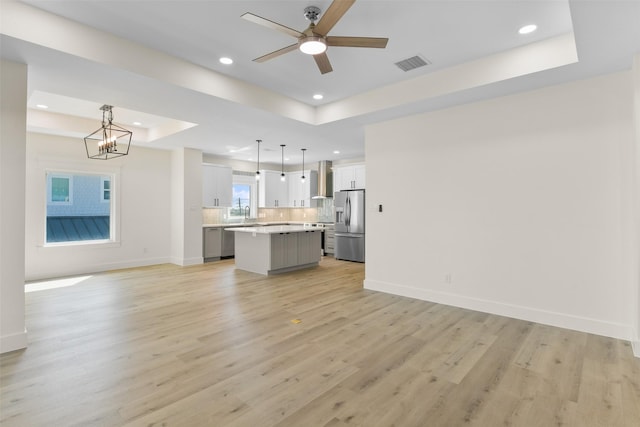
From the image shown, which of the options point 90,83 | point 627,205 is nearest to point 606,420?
point 627,205

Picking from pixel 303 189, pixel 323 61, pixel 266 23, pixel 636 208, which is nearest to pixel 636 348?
pixel 636 208

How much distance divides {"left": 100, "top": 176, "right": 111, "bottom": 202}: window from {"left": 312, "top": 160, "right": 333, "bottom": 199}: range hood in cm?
507

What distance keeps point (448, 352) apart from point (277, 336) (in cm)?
163

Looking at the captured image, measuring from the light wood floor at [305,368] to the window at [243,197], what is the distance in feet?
16.7

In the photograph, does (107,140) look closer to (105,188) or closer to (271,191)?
(105,188)

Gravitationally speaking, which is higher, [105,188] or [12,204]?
[105,188]

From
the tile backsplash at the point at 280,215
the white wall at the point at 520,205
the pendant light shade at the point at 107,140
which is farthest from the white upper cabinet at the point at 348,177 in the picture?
the pendant light shade at the point at 107,140

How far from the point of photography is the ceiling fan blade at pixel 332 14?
2.04 metres

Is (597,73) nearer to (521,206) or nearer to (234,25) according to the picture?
(521,206)

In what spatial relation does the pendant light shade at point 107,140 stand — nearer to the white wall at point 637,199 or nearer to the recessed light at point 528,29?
the recessed light at point 528,29

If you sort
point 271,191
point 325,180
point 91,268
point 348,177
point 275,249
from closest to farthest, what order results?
point 275,249 < point 91,268 < point 348,177 < point 325,180 < point 271,191

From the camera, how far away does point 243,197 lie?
940cm

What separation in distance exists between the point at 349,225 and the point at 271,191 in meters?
2.84

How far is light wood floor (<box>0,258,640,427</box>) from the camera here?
1.99 meters
